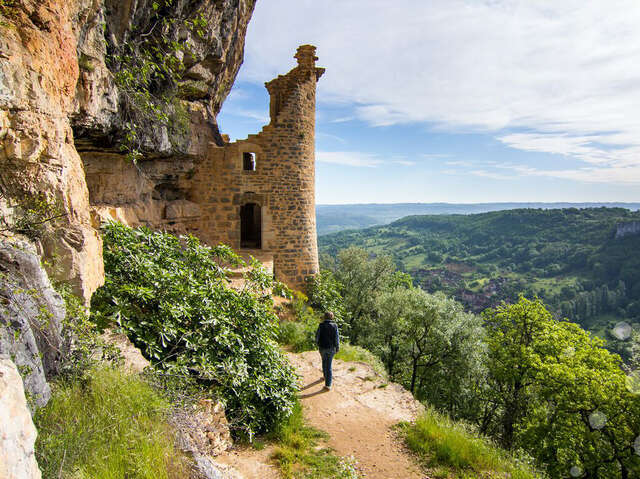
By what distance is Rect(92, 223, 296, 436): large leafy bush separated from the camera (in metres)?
4.57

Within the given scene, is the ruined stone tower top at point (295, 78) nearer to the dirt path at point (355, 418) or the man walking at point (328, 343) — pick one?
the man walking at point (328, 343)

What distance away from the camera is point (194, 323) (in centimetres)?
508

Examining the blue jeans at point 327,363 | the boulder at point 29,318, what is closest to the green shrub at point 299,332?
the blue jeans at point 327,363

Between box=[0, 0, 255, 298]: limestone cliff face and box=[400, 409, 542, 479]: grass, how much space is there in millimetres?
5067

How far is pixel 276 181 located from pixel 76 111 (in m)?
7.37

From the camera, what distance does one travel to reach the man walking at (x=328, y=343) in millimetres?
6691

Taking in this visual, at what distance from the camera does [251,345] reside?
18.0 ft

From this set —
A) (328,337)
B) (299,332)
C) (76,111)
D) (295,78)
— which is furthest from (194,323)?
(295,78)

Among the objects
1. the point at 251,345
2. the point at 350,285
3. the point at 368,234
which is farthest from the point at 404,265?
the point at 251,345

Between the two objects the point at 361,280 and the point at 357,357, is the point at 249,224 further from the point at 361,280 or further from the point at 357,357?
the point at 357,357

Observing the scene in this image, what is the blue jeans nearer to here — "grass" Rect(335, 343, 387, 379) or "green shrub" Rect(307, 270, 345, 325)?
"grass" Rect(335, 343, 387, 379)

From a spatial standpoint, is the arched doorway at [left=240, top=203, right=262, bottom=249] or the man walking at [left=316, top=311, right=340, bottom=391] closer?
the man walking at [left=316, top=311, right=340, bottom=391]

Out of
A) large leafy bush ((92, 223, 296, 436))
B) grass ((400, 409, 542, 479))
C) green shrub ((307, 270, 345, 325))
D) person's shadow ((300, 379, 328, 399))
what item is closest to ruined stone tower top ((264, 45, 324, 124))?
green shrub ((307, 270, 345, 325))

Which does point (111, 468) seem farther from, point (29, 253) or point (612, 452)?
point (612, 452)
